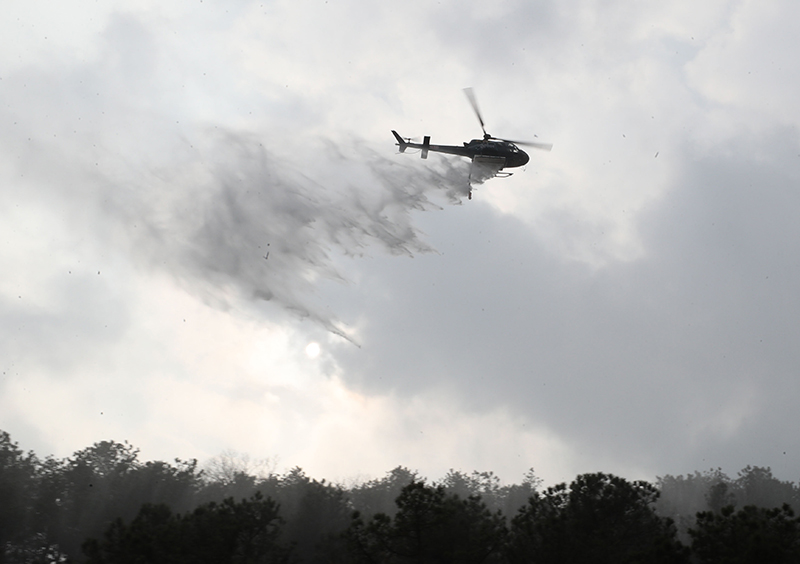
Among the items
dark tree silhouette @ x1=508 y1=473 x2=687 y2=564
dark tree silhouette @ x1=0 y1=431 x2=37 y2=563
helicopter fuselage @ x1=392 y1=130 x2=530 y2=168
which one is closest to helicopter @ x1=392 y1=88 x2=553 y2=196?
helicopter fuselage @ x1=392 y1=130 x2=530 y2=168

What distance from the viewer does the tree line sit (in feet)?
79.6

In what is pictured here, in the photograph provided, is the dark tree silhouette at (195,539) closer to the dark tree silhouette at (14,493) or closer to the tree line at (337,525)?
the tree line at (337,525)

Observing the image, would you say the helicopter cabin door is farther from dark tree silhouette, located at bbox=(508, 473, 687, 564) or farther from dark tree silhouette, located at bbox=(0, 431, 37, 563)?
dark tree silhouette, located at bbox=(0, 431, 37, 563)

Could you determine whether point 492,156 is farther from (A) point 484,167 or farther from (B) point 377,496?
(B) point 377,496

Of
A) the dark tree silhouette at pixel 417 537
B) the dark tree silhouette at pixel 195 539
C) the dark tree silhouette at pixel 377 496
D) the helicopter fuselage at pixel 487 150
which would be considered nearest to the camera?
the dark tree silhouette at pixel 417 537

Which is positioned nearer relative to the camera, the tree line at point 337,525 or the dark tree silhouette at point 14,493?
the tree line at point 337,525

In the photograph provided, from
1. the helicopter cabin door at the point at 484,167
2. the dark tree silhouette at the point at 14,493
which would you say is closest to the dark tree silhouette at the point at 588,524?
the helicopter cabin door at the point at 484,167

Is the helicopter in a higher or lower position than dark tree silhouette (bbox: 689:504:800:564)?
higher

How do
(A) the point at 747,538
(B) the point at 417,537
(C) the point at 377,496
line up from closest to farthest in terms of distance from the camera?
(A) the point at 747,538
(B) the point at 417,537
(C) the point at 377,496

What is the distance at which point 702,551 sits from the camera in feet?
77.6

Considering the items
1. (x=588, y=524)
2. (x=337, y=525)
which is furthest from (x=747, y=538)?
(x=337, y=525)

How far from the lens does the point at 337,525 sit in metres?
54.9

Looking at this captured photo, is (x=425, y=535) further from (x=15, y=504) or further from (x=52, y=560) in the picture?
(x=15, y=504)

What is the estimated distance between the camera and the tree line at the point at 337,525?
79.6ft
